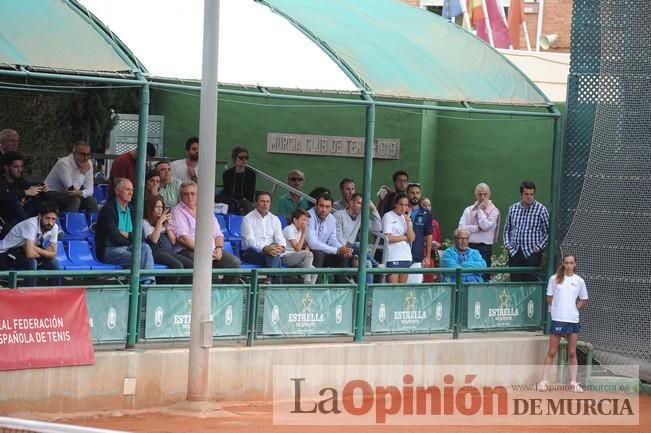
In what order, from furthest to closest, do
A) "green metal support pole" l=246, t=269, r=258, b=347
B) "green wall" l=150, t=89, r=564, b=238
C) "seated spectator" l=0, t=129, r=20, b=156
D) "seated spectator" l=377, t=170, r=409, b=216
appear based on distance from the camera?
1. "green wall" l=150, t=89, r=564, b=238
2. "seated spectator" l=377, t=170, r=409, b=216
3. "seated spectator" l=0, t=129, r=20, b=156
4. "green metal support pole" l=246, t=269, r=258, b=347

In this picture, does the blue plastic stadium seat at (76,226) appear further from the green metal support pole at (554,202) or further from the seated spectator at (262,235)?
the green metal support pole at (554,202)

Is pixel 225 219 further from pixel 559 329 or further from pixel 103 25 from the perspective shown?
pixel 559 329

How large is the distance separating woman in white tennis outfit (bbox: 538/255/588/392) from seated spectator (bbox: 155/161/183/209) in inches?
185

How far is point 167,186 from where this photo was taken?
15.6 meters

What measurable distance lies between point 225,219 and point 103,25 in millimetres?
3308

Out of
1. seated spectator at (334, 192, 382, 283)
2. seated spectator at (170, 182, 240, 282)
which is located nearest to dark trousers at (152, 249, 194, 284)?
seated spectator at (170, 182, 240, 282)

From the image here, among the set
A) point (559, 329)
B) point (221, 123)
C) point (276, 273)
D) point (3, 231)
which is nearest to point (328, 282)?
point (276, 273)

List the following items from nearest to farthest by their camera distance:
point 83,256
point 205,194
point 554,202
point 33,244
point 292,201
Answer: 1. point 205,194
2. point 33,244
3. point 83,256
4. point 554,202
5. point 292,201

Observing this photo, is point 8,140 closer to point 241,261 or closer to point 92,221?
point 92,221

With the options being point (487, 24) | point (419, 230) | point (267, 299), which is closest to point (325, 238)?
point (267, 299)

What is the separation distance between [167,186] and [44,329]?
3.17 m

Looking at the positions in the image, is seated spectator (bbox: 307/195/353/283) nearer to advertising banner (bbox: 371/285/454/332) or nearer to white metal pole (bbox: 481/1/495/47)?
advertising banner (bbox: 371/285/454/332)

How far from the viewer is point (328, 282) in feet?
52.7

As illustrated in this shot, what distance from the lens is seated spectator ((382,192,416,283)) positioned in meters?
16.8
